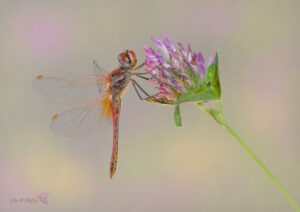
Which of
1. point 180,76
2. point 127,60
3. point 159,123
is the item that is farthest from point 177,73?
point 159,123

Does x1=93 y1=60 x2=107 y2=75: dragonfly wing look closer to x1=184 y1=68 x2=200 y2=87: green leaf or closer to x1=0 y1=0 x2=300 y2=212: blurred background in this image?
x1=184 y1=68 x2=200 y2=87: green leaf

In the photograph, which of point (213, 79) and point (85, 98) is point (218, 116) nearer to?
point (213, 79)

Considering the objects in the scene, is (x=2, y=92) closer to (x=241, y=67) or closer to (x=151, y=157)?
(x=151, y=157)

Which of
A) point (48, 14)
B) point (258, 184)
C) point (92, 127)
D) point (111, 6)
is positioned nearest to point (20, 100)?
point (48, 14)

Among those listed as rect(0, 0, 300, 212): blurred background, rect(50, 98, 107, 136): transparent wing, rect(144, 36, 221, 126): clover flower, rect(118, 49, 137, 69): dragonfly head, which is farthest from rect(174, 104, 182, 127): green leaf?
rect(0, 0, 300, 212): blurred background

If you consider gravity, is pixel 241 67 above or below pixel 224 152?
above

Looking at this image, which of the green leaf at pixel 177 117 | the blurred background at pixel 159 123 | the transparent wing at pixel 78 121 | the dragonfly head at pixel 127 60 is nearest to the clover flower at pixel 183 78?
the green leaf at pixel 177 117
